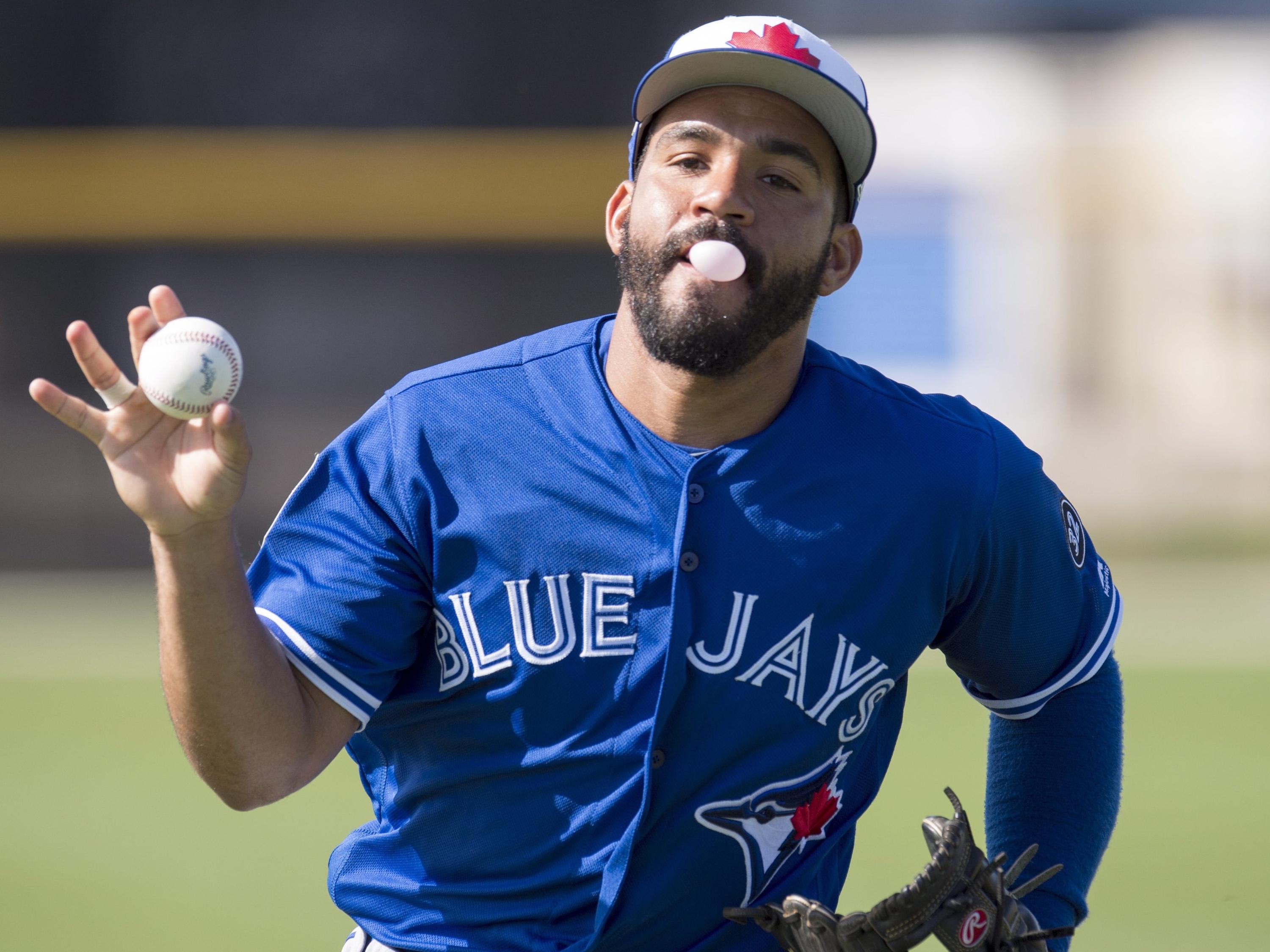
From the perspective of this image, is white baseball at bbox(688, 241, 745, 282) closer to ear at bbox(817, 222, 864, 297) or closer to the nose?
the nose

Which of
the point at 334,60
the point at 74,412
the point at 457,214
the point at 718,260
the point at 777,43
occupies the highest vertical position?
the point at 334,60

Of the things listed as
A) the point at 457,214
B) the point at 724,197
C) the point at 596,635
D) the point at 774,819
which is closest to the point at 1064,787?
the point at 774,819

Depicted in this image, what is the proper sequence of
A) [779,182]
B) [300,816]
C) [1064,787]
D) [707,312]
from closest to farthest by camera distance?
1. [707,312]
2. [779,182]
3. [1064,787]
4. [300,816]

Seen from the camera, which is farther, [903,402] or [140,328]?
[903,402]

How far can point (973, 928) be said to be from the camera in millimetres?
1838

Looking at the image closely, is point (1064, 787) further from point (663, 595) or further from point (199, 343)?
point (199, 343)

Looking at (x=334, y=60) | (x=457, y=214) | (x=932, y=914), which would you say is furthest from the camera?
(x=334, y=60)

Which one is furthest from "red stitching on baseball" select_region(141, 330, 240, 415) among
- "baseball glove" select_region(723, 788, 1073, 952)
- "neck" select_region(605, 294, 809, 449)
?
"baseball glove" select_region(723, 788, 1073, 952)

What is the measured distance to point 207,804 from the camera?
5270 mm

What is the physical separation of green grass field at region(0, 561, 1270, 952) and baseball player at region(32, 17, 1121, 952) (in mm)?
2244

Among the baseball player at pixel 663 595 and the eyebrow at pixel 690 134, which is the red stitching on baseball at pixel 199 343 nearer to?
the baseball player at pixel 663 595

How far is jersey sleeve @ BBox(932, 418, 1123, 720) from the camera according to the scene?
205 cm

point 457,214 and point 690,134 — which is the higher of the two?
point 457,214

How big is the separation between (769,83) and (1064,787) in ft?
3.68
